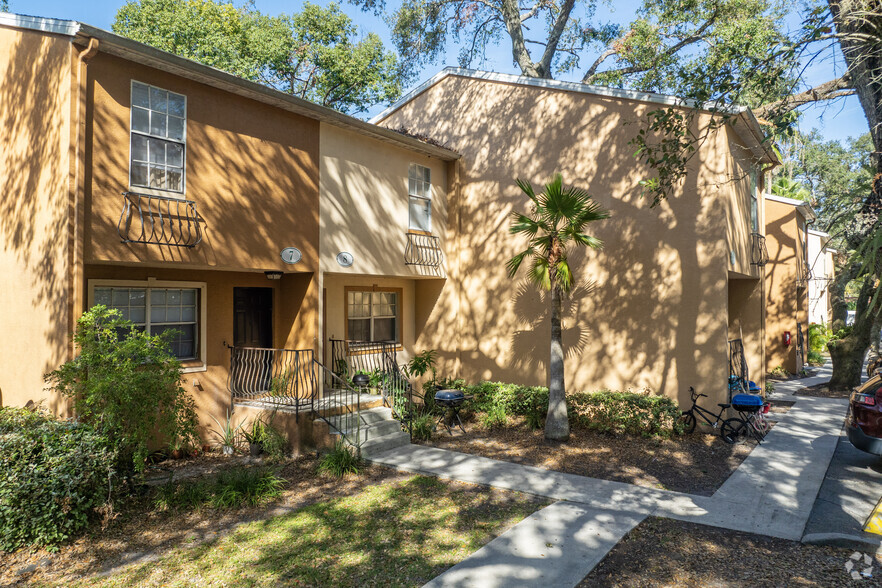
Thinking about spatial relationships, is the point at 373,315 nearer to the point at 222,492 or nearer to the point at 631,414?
the point at 631,414

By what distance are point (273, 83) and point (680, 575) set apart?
24.8 meters

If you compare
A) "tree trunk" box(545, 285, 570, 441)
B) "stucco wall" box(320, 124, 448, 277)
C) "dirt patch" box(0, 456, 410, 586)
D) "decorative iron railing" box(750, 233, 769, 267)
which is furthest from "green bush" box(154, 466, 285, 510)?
"decorative iron railing" box(750, 233, 769, 267)

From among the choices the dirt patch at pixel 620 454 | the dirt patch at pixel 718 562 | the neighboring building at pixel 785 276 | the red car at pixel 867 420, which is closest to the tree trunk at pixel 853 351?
the neighboring building at pixel 785 276

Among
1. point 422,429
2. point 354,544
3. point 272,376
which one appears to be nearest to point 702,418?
point 422,429

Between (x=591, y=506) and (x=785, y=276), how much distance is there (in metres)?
15.9

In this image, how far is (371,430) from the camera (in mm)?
9414

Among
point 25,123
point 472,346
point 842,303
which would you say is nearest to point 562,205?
point 472,346

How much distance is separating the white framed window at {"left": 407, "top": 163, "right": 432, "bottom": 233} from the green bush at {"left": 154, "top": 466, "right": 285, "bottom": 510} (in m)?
6.79

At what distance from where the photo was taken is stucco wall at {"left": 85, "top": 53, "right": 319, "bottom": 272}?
7.40 metres

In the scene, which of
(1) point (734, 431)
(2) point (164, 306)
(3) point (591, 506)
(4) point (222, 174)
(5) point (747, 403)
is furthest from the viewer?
(1) point (734, 431)

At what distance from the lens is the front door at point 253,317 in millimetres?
10336

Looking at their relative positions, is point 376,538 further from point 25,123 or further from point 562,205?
point 25,123

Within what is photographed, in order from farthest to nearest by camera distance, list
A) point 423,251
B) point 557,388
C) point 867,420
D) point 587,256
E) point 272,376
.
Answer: point 423,251, point 587,256, point 272,376, point 557,388, point 867,420

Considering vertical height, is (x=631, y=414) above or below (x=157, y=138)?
below
